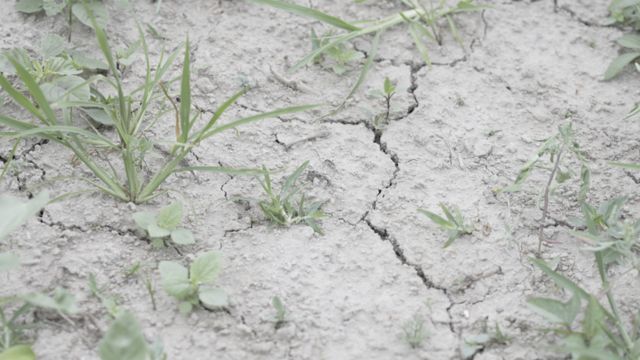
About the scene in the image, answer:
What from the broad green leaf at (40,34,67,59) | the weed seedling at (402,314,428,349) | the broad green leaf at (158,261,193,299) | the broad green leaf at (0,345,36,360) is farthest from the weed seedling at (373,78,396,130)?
the broad green leaf at (0,345,36,360)

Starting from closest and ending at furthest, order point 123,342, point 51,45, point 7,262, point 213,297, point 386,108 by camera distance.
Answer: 1. point 123,342
2. point 7,262
3. point 213,297
4. point 51,45
5. point 386,108

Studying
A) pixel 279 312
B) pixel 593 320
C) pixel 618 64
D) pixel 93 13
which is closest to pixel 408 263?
pixel 279 312

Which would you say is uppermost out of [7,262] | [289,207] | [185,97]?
[185,97]

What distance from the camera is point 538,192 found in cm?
232

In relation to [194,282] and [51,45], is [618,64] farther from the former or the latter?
[51,45]

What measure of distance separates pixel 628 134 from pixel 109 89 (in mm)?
1794

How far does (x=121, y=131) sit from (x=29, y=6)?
2.92 ft

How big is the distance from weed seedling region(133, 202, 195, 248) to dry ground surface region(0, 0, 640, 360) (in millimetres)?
57

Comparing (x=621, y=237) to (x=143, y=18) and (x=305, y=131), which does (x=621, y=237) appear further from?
(x=143, y=18)

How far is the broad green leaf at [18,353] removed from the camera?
1.73 m

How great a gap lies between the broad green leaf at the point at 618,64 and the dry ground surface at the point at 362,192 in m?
0.04

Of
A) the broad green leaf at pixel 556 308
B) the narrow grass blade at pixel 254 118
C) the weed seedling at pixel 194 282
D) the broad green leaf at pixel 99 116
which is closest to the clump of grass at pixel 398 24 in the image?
the narrow grass blade at pixel 254 118

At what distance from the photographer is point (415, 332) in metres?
1.89

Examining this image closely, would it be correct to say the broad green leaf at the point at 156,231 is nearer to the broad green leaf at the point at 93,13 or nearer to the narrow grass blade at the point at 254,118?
the narrow grass blade at the point at 254,118
